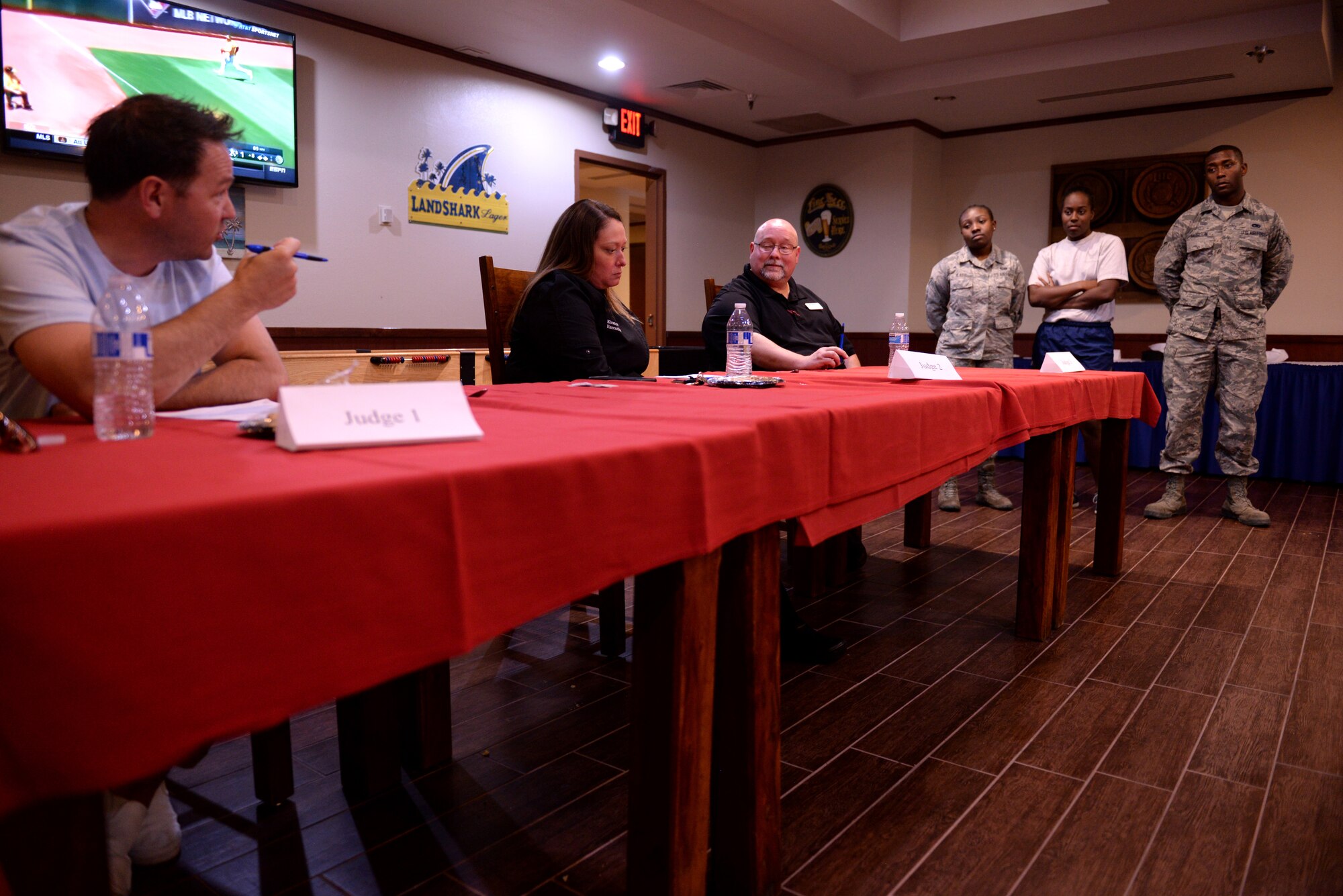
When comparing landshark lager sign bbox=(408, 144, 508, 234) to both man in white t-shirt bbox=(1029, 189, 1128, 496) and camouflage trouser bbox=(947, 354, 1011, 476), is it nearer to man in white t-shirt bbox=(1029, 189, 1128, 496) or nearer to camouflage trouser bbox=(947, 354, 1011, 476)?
camouflage trouser bbox=(947, 354, 1011, 476)

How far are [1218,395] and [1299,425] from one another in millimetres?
1172

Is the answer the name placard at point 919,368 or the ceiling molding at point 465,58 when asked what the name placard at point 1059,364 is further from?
the ceiling molding at point 465,58

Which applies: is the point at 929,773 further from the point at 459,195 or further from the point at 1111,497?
the point at 459,195

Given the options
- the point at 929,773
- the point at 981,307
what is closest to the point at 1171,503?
the point at 981,307

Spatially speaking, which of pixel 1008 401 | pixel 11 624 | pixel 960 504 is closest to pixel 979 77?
pixel 960 504

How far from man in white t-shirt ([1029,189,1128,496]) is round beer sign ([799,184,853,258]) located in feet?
10.0

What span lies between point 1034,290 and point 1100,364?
1.66 feet

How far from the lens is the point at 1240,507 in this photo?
155 inches

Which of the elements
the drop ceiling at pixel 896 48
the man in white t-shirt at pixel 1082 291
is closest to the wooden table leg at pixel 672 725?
the man in white t-shirt at pixel 1082 291

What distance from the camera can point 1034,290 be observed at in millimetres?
4398

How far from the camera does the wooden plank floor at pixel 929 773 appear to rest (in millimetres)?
1306

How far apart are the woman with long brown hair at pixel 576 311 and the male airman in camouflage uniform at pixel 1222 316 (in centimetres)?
295

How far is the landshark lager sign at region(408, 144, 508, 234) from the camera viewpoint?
5070 mm

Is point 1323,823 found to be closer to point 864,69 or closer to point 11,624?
point 11,624
